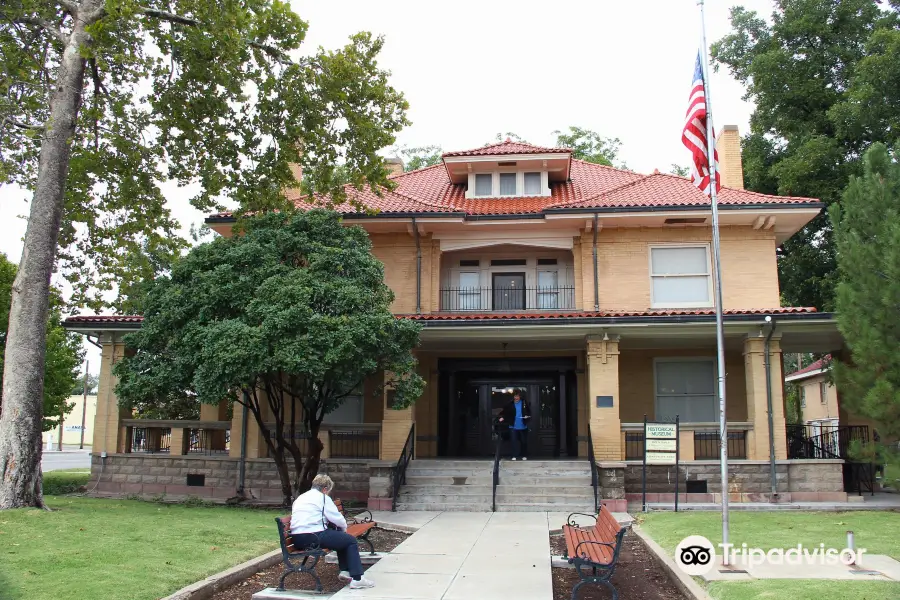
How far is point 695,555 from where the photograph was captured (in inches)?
377

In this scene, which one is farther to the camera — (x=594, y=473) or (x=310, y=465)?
(x=594, y=473)

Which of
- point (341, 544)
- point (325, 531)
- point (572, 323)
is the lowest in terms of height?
point (341, 544)

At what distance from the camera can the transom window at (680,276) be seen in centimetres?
1970

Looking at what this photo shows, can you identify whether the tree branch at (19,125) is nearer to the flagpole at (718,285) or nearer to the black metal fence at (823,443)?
the flagpole at (718,285)

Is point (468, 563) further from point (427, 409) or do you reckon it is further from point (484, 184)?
point (484, 184)

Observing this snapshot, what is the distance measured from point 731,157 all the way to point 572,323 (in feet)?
28.6

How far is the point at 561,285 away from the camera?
21.0 m

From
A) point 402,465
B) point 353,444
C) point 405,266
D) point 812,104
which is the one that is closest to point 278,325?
point 402,465

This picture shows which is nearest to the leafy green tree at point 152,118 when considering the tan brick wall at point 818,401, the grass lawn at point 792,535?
the grass lawn at point 792,535

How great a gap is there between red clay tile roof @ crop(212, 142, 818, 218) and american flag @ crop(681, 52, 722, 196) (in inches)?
329

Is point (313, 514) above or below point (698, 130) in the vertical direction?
below

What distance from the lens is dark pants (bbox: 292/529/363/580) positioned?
815 centimetres

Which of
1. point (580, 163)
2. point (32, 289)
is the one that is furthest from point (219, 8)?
point (580, 163)

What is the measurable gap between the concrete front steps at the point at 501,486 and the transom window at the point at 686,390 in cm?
391
